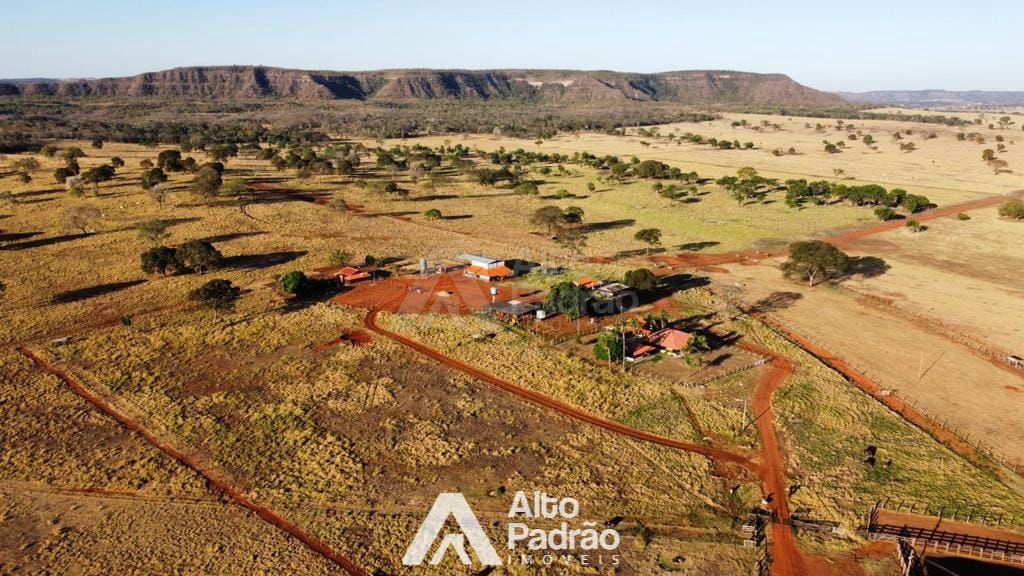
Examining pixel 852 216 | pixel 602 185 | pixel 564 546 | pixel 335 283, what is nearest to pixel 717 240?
pixel 852 216

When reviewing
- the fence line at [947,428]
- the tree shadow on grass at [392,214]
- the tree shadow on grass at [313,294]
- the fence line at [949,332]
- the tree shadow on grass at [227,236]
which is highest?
the tree shadow on grass at [392,214]

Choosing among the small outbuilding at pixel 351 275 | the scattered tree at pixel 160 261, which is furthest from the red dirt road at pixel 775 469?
the scattered tree at pixel 160 261

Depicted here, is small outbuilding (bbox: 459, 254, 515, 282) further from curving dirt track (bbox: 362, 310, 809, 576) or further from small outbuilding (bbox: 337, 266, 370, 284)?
curving dirt track (bbox: 362, 310, 809, 576)

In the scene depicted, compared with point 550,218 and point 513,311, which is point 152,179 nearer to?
point 550,218

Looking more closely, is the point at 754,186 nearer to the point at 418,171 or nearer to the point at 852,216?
the point at 852,216

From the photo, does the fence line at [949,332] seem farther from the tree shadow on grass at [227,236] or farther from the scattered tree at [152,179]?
the scattered tree at [152,179]

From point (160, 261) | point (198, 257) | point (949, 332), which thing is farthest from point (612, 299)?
point (160, 261)
